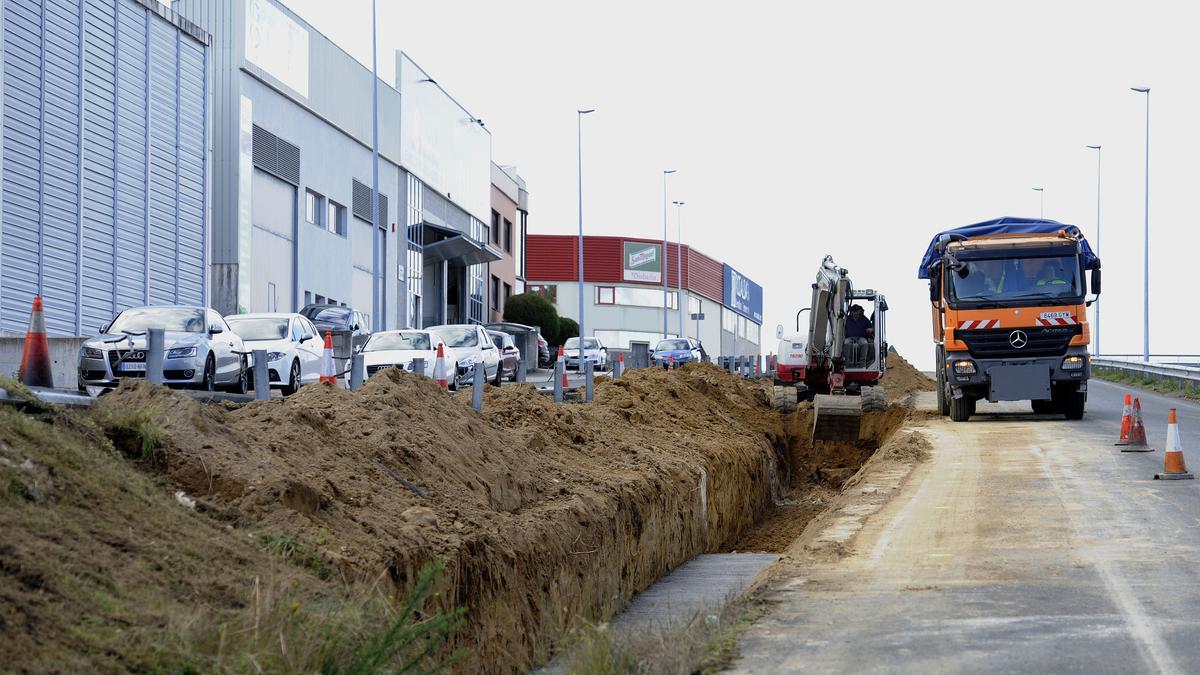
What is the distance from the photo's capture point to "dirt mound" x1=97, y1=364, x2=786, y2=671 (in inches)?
363

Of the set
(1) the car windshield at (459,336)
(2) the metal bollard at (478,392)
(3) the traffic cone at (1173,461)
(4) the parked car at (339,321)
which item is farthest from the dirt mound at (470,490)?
(4) the parked car at (339,321)

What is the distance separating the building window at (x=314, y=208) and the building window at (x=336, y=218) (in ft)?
2.19

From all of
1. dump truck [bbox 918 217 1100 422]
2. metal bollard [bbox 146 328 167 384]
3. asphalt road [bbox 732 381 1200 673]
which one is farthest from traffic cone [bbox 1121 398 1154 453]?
metal bollard [bbox 146 328 167 384]

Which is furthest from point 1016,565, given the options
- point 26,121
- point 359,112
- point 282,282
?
point 359,112

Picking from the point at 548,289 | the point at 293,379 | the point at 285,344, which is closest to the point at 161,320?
the point at 285,344

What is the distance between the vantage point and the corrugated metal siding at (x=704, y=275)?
9825 centimetres

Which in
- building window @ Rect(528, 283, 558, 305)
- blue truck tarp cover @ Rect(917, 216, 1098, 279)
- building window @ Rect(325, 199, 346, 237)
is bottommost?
blue truck tarp cover @ Rect(917, 216, 1098, 279)

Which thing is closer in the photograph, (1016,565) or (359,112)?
(1016,565)

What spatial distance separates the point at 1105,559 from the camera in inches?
404

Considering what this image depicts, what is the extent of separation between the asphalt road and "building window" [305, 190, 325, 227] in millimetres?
32683

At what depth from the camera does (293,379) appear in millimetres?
21969

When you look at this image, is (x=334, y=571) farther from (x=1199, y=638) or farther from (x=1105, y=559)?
(x=1105, y=559)

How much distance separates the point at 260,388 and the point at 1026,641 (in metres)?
9.83

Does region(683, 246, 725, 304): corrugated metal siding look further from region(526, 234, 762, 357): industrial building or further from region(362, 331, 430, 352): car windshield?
region(362, 331, 430, 352): car windshield
